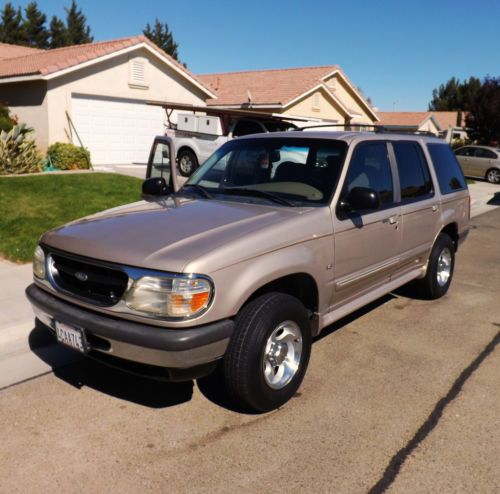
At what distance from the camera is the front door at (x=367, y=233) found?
13.7ft

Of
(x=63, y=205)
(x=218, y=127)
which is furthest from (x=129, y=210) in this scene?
(x=218, y=127)

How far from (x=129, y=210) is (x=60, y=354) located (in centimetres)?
136

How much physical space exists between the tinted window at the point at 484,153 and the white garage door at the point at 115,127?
13.9 meters

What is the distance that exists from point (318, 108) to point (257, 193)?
22.4 metres

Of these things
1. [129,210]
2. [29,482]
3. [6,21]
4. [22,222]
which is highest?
[6,21]

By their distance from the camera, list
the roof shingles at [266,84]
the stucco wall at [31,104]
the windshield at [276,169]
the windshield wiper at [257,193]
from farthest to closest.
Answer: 1. the roof shingles at [266,84]
2. the stucco wall at [31,104]
3. the windshield at [276,169]
4. the windshield wiper at [257,193]

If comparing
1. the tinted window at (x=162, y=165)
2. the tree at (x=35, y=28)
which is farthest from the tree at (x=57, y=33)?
the tinted window at (x=162, y=165)

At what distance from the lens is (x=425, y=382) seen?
4172mm

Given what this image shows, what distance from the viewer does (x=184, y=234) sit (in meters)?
3.45

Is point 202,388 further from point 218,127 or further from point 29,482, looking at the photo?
point 218,127

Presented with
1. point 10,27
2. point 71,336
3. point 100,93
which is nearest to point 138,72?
point 100,93

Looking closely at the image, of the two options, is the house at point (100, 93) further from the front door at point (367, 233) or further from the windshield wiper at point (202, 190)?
the front door at point (367, 233)

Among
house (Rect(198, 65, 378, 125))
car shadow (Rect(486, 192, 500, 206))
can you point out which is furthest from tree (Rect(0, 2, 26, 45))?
car shadow (Rect(486, 192, 500, 206))

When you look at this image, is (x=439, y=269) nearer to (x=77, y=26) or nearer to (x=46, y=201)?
(x=46, y=201)
